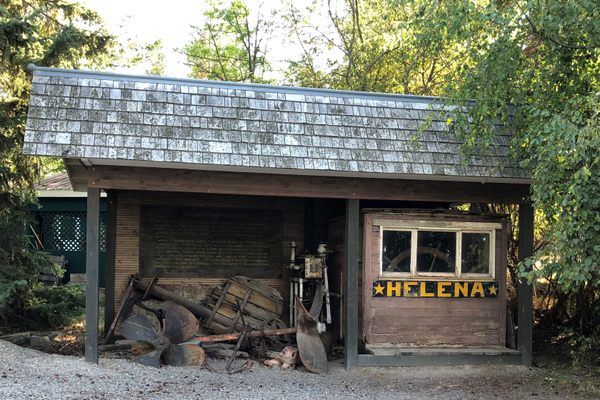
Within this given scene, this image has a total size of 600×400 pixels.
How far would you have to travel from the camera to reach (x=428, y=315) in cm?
926

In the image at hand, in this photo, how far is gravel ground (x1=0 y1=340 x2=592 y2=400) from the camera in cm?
695

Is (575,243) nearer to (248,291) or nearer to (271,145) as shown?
(271,145)

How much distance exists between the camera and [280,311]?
1052 centimetres

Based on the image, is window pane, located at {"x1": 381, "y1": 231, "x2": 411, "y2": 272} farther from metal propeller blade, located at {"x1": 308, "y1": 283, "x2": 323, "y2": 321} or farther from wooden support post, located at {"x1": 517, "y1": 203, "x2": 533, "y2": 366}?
wooden support post, located at {"x1": 517, "y1": 203, "x2": 533, "y2": 366}

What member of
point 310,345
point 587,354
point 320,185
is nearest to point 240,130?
point 320,185

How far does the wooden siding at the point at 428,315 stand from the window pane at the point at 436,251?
0.26 m

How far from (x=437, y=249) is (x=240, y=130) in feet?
11.1

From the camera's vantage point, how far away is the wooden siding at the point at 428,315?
30.0 feet

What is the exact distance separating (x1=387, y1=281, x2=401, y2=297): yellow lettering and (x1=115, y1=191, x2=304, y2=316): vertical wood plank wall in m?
2.18

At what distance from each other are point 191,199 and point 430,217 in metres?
3.86

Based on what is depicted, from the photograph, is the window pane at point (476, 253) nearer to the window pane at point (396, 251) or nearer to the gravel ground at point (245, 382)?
the window pane at point (396, 251)

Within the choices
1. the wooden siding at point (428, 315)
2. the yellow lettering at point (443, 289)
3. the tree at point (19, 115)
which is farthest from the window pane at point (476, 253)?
the tree at point (19, 115)

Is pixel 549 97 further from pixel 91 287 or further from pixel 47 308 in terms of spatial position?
pixel 47 308

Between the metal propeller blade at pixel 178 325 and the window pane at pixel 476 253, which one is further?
the window pane at pixel 476 253
